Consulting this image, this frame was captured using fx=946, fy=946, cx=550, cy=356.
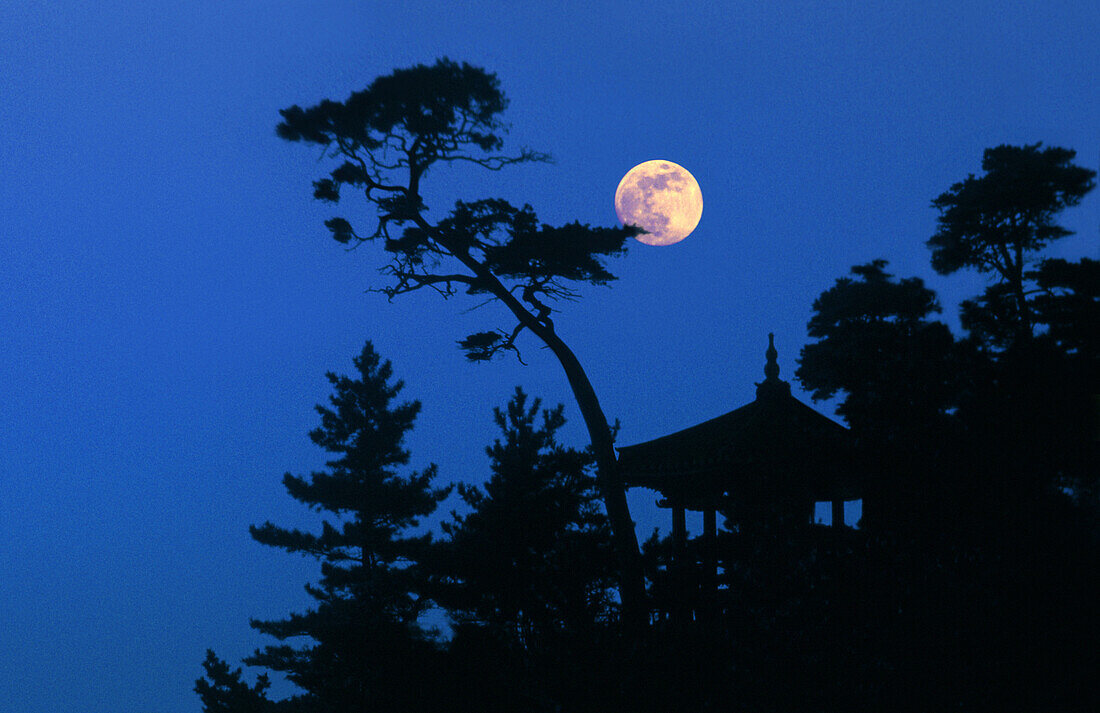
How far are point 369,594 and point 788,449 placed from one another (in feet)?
45.0

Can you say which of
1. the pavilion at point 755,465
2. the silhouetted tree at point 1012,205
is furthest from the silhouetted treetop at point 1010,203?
the pavilion at point 755,465

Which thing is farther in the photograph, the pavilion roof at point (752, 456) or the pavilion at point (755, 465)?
the pavilion roof at point (752, 456)

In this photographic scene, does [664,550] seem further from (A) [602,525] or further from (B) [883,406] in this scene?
(B) [883,406]

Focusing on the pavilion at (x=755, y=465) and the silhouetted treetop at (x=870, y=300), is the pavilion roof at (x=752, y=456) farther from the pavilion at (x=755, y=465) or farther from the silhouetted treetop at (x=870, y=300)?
the silhouetted treetop at (x=870, y=300)

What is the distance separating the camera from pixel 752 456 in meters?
14.2

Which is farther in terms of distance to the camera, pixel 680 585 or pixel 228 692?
pixel 228 692

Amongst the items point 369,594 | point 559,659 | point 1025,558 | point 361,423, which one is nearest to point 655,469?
point 559,659

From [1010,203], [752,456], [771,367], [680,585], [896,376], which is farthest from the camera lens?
[1010,203]

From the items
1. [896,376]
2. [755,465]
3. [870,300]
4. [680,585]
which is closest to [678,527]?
[680,585]

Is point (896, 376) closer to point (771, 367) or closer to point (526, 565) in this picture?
point (771, 367)

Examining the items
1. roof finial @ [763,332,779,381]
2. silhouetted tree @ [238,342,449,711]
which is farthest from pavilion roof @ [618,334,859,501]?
silhouetted tree @ [238,342,449,711]

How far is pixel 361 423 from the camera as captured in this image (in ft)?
90.7

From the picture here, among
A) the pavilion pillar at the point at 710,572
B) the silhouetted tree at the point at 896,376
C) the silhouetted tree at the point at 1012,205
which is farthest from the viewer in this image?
the silhouetted tree at the point at 1012,205

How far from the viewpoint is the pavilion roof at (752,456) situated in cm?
1370
